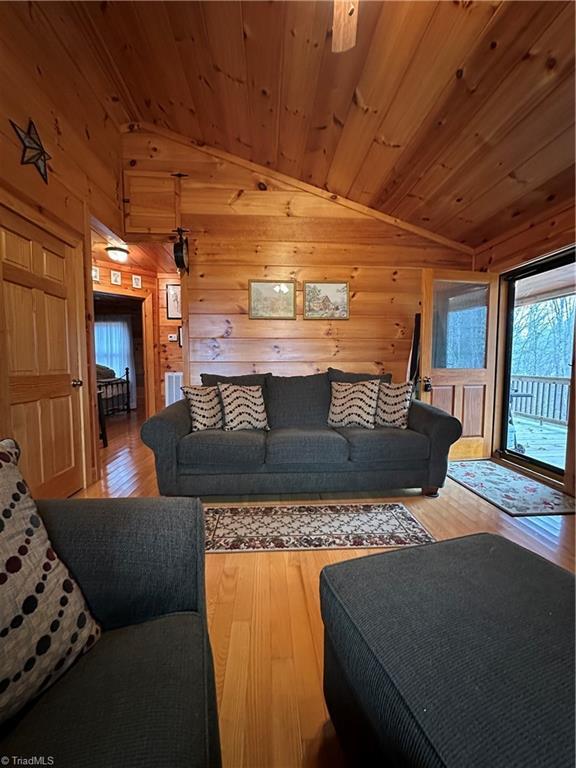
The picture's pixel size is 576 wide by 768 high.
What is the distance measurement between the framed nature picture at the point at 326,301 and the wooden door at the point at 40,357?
2.11 m

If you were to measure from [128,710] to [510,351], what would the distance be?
4095 millimetres

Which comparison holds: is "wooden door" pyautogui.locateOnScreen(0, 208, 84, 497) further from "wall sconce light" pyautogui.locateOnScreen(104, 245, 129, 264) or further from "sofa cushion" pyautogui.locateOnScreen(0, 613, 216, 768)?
"sofa cushion" pyautogui.locateOnScreen(0, 613, 216, 768)

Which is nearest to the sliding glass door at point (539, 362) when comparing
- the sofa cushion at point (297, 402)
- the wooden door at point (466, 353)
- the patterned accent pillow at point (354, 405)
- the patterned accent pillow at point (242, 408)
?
the wooden door at point (466, 353)

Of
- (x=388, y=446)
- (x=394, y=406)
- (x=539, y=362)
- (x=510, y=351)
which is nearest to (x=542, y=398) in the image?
(x=539, y=362)

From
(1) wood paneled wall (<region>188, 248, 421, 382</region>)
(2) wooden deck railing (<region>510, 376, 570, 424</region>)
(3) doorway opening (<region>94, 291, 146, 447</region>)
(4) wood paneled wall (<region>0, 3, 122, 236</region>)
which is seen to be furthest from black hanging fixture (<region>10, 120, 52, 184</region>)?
(3) doorway opening (<region>94, 291, 146, 447</region>)

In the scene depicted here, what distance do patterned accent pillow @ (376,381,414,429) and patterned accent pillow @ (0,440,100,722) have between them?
244cm

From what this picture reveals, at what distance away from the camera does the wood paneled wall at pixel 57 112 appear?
192cm

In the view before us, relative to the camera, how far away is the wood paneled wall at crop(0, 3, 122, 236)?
75.7 inches

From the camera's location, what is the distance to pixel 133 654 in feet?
2.24

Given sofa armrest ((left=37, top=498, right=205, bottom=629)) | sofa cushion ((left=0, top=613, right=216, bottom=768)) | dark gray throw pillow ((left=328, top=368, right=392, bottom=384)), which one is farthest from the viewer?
dark gray throw pillow ((left=328, top=368, right=392, bottom=384))

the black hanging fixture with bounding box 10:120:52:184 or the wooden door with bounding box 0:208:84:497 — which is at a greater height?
the black hanging fixture with bounding box 10:120:52:184

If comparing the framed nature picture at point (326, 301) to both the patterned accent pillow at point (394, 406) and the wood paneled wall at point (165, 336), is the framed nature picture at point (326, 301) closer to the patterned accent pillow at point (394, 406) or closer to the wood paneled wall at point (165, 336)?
the patterned accent pillow at point (394, 406)

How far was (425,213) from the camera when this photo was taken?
3.29 m

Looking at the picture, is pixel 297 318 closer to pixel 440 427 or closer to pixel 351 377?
pixel 351 377
